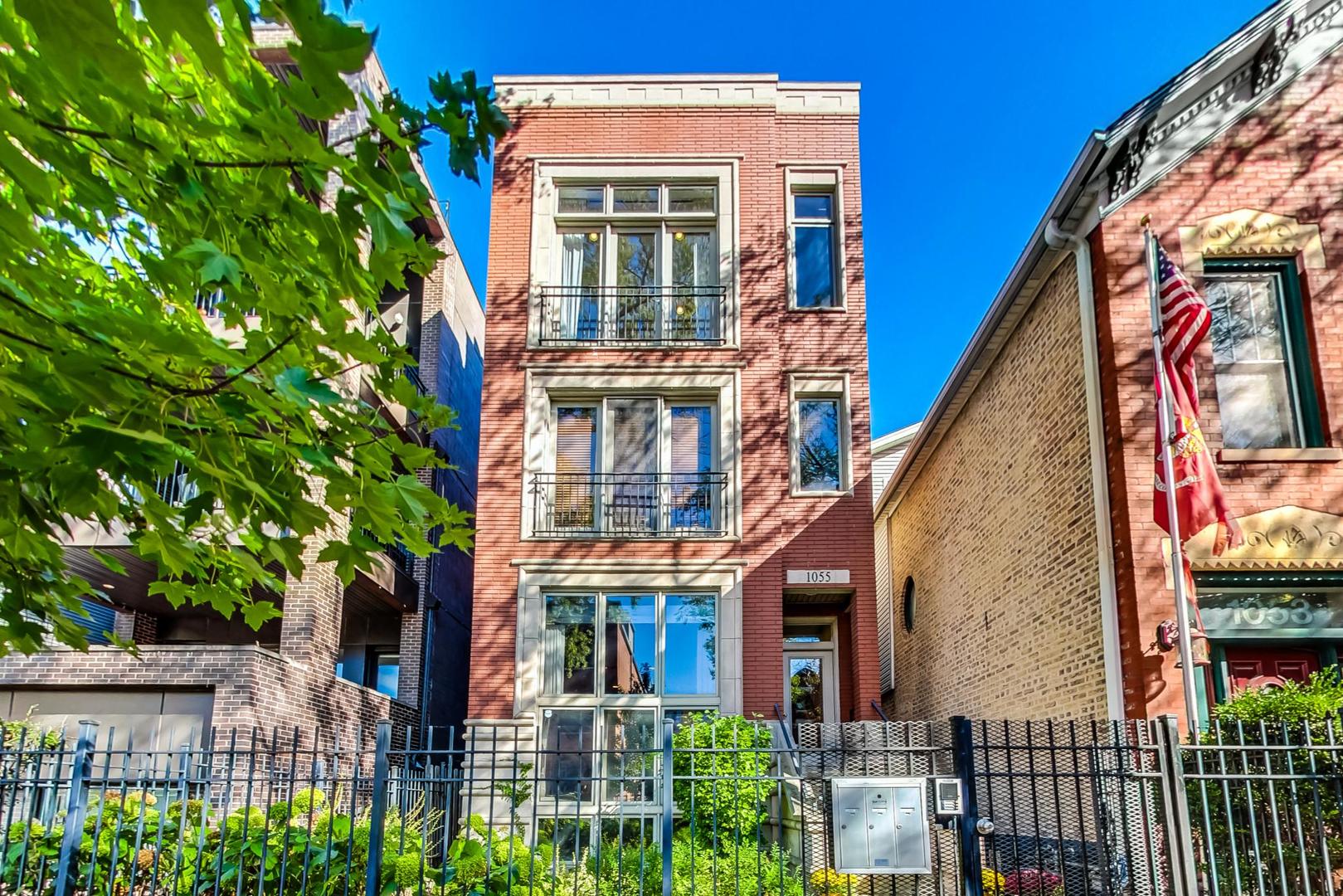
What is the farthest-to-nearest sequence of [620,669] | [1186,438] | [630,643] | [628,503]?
[628,503] → [630,643] → [620,669] → [1186,438]

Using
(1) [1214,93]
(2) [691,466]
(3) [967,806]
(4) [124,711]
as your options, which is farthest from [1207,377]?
(4) [124,711]

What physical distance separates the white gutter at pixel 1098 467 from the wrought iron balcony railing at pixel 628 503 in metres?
5.65

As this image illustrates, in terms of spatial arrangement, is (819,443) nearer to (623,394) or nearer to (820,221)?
(623,394)

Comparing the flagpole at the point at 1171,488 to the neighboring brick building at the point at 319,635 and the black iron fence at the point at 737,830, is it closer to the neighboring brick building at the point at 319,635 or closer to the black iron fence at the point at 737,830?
the black iron fence at the point at 737,830

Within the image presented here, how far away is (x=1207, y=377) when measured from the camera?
9.75 m

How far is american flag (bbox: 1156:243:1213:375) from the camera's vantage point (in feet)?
28.6

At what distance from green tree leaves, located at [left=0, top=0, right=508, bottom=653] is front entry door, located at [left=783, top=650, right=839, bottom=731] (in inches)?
494

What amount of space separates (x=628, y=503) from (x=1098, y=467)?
6.76m

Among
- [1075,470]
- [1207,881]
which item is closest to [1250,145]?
[1075,470]

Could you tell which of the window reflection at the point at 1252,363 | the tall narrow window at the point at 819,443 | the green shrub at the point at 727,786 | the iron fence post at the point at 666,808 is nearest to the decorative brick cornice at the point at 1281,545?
the window reflection at the point at 1252,363

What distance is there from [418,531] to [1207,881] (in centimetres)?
578

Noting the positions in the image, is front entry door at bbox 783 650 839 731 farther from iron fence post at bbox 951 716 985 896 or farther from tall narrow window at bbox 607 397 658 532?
iron fence post at bbox 951 716 985 896

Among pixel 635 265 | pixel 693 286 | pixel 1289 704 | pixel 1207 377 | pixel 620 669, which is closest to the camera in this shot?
pixel 1289 704

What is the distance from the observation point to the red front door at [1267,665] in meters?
9.35
